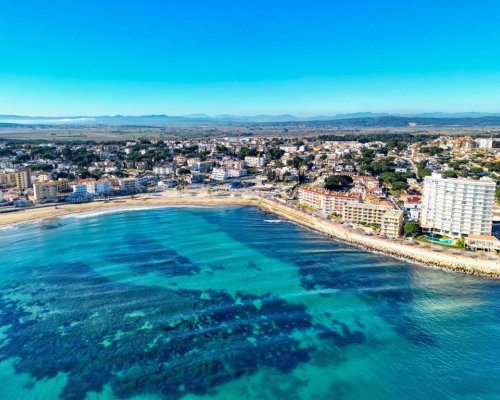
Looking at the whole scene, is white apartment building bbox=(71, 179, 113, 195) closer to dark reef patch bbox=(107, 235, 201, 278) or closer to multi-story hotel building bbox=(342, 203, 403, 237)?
dark reef patch bbox=(107, 235, 201, 278)

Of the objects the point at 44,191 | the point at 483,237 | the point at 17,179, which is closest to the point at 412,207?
the point at 483,237

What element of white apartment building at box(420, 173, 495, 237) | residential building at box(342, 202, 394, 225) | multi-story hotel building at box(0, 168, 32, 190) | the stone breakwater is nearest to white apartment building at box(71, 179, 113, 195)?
multi-story hotel building at box(0, 168, 32, 190)

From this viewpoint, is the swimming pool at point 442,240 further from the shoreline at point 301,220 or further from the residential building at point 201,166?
the residential building at point 201,166

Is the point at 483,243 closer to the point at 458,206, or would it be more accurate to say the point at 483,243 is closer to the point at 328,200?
the point at 458,206

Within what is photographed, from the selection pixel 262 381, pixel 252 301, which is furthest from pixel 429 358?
pixel 252 301

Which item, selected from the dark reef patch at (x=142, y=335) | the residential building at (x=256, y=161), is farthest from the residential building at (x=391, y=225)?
the residential building at (x=256, y=161)

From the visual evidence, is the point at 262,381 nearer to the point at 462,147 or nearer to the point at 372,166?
the point at 372,166
